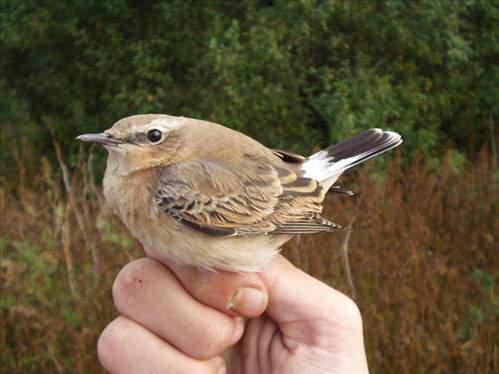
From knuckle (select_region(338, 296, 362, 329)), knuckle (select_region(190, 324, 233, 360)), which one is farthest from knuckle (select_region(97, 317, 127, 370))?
knuckle (select_region(338, 296, 362, 329))

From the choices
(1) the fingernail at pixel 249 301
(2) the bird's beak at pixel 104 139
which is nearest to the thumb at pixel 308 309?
(1) the fingernail at pixel 249 301

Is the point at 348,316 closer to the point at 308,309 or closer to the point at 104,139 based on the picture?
the point at 308,309

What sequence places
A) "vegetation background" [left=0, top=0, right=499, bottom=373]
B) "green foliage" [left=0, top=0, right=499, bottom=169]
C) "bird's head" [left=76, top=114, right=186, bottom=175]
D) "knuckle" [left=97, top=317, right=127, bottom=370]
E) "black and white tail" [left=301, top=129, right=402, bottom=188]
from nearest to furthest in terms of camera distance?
"knuckle" [left=97, top=317, right=127, bottom=370]
"bird's head" [left=76, top=114, right=186, bottom=175]
"black and white tail" [left=301, top=129, right=402, bottom=188]
"vegetation background" [left=0, top=0, right=499, bottom=373]
"green foliage" [left=0, top=0, right=499, bottom=169]

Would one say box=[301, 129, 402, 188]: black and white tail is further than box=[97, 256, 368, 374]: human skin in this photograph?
Yes

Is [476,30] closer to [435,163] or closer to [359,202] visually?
[435,163]

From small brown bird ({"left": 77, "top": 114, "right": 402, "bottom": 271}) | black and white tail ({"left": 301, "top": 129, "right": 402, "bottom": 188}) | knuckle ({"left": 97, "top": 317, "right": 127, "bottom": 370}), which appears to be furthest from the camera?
black and white tail ({"left": 301, "top": 129, "right": 402, "bottom": 188})

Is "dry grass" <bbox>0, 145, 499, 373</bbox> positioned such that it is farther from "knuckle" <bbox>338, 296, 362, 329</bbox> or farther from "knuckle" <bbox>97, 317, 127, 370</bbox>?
"knuckle" <bbox>97, 317, 127, 370</bbox>
